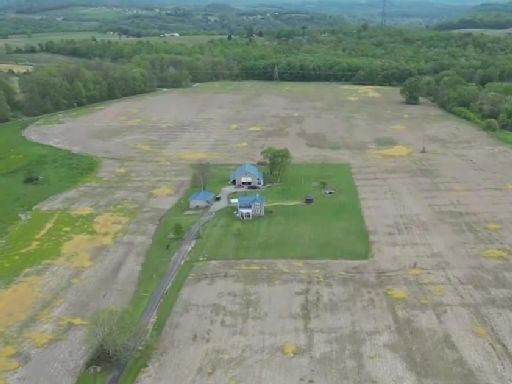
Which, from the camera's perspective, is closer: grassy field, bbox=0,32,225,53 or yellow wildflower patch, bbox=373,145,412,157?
yellow wildflower patch, bbox=373,145,412,157

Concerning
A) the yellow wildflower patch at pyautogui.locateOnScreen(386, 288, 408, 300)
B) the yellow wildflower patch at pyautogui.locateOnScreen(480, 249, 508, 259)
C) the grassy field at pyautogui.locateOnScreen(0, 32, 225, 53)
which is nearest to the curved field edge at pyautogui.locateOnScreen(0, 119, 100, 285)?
the yellow wildflower patch at pyautogui.locateOnScreen(386, 288, 408, 300)

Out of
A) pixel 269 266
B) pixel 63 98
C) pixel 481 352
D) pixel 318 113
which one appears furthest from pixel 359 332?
pixel 63 98

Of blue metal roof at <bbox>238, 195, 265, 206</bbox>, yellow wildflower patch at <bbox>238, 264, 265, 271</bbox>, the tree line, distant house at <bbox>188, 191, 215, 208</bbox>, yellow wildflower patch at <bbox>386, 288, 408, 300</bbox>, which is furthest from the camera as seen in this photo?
the tree line

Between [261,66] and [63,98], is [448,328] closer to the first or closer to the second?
[63,98]

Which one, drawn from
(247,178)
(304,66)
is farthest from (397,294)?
(304,66)

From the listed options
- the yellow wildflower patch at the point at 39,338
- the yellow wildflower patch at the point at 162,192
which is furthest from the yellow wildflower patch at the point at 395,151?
the yellow wildflower patch at the point at 39,338

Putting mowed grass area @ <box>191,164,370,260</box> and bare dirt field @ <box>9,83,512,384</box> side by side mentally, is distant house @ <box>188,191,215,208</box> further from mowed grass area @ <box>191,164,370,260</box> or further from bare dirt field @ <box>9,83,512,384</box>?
bare dirt field @ <box>9,83,512,384</box>

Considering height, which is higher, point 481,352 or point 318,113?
point 481,352
